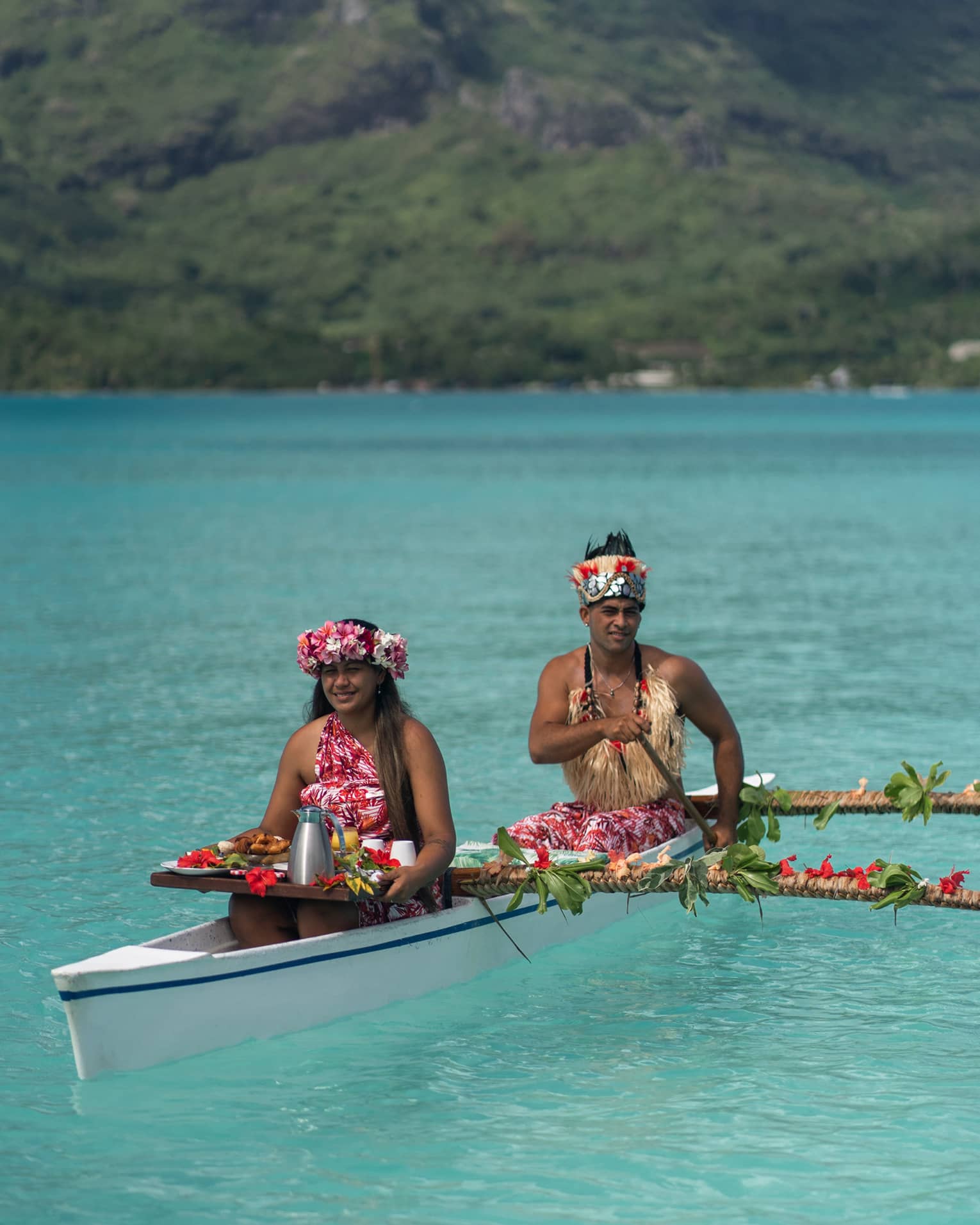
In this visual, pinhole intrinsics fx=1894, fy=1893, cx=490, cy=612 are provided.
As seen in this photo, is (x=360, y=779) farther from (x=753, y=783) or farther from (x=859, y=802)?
(x=859, y=802)

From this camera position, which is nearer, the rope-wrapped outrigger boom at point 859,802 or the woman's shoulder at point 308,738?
the woman's shoulder at point 308,738

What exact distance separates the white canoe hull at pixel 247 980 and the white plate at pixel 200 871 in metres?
0.24

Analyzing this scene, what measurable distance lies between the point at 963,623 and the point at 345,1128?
54.5 ft

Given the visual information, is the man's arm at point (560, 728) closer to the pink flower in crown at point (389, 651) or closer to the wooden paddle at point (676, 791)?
the wooden paddle at point (676, 791)

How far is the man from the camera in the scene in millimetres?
8820

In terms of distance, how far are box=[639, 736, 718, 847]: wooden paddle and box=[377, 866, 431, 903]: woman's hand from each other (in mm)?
1204

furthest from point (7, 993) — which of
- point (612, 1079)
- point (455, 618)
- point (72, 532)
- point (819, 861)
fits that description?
point (72, 532)

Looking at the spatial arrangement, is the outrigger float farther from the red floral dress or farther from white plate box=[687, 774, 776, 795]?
white plate box=[687, 774, 776, 795]

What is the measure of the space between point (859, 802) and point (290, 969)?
3.76 meters

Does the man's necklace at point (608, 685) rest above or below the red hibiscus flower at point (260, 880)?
above

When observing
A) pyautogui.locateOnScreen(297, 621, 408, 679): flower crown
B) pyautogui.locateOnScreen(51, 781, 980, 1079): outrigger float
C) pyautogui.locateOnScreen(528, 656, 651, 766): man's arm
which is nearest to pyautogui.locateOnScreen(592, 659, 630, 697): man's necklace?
pyautogui.locateOnScreen(528, 656, 651, 766): man's arm

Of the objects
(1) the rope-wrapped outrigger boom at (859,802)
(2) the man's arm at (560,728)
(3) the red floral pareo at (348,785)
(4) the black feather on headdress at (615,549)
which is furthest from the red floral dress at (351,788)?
(1) the rope-wrapped outrigger boom at (859,802)

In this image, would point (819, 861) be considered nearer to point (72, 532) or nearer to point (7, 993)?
point (7, 993)

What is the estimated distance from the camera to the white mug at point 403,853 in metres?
7.83
